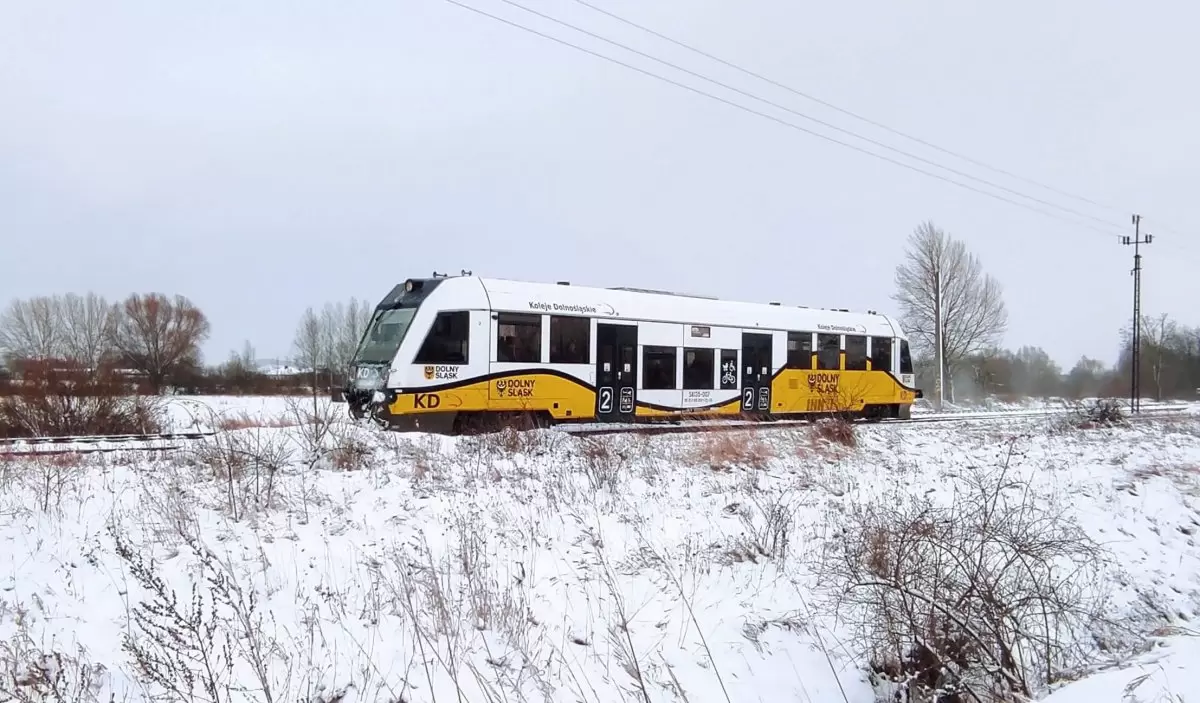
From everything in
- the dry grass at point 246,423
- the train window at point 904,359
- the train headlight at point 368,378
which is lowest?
the dry grass at point 246,423

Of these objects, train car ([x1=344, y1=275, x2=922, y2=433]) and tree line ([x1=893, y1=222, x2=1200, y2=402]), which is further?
tree line ([x1=893, y1=222, x2=1200, y2=402])

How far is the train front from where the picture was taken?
1304cm

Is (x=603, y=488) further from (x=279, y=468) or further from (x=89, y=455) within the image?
(x=89, y=455)

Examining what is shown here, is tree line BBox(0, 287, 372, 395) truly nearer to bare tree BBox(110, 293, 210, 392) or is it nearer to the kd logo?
bare tree BBox(110, 293, 210, 392)

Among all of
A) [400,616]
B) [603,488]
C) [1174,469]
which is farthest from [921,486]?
[400,616]

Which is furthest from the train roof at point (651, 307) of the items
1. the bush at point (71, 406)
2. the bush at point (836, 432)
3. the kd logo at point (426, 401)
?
the bush at point (71, 406)

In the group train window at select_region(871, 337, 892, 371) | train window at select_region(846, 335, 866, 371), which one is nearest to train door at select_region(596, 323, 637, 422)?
train window at select_region(846, 335, 866, 371)

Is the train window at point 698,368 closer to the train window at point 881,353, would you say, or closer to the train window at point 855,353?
the train window at point 855,353

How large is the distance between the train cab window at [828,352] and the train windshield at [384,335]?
447 inches

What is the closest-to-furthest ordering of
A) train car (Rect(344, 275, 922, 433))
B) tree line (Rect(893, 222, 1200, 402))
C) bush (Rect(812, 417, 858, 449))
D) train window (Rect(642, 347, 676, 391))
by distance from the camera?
bush (Rect(812, 417, 858, 449))
train car (Rect(344, 275, 922, 433))
train window (Rect(642, 347, 676, 391))
tree line (Rect(893, 222, 1200, 402))

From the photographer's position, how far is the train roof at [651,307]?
14093 millimetres

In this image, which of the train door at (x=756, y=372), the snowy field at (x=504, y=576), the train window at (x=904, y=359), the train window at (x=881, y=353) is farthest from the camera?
the train window at (x=904, y=359)

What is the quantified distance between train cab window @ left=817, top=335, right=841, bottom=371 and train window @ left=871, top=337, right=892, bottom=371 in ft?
5.26

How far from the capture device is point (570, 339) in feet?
49.5
